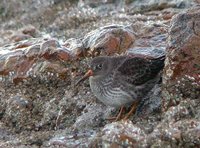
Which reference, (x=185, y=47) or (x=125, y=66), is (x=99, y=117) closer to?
(x=125, y=66)

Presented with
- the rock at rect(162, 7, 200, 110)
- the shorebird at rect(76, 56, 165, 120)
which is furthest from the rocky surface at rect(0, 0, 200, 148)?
the shorebird at rect(76, 56, 165, 120)

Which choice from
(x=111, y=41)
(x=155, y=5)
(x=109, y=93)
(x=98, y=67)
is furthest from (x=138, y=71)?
(x=155, y=5)

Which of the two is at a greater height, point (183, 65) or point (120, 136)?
point (183, 65)

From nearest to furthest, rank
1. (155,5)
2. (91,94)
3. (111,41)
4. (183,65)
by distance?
1. (183,65)
2. (91,94)
3. (111,41)
4. (155,5)

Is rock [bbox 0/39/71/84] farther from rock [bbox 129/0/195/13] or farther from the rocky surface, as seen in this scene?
rock [bbox 129/0/195/13]

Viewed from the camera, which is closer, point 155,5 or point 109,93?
point 109,93

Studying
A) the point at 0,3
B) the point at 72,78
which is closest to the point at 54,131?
the point at 72,78

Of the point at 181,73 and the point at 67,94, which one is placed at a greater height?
the point at 181,73

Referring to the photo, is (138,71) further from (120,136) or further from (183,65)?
(120,136)
